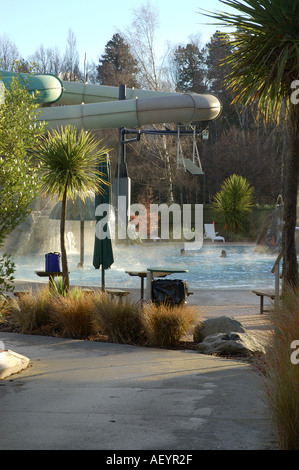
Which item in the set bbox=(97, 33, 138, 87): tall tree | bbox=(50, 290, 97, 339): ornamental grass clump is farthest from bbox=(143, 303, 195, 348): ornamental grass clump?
bbox=(97, 33, 138, 87): tall tree

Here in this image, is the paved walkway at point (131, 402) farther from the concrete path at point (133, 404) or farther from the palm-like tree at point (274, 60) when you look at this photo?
the palm-like tree at point (274, 60)

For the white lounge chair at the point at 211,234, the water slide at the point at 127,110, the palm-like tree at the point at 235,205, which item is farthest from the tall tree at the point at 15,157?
the palm-like tree at the point at 235,205

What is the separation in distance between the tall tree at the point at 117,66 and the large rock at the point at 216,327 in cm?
2868

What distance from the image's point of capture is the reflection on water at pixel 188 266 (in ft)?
47.0

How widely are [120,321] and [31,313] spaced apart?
4.42 feet

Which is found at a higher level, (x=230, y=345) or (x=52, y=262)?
(x=52, y=262)

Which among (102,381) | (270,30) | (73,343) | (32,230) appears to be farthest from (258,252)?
(102,381)

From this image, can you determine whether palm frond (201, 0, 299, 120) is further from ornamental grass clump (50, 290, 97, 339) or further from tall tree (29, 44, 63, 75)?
tall tree (29, 44, 63, 75)

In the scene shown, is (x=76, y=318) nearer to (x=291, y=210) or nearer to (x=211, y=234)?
(x=291, y=210)

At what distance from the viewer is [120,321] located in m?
7.39

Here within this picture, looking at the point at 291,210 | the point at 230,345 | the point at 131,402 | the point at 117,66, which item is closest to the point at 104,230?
the point at 291,210

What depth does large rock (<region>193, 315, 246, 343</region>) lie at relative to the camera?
7.33 meters
